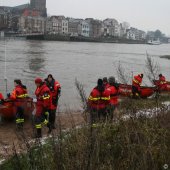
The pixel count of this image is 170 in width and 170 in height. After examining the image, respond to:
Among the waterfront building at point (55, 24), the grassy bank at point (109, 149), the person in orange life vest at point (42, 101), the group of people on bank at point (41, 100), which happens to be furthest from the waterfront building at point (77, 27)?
the grassy bank at point (109, 149)

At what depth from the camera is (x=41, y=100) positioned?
1011cm

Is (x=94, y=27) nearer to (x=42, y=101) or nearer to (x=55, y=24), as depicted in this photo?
(x=55, y=24)

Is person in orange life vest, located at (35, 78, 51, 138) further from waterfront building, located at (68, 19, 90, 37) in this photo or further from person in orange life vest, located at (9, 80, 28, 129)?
waterfront building, located at (68, 19, 90, 37)

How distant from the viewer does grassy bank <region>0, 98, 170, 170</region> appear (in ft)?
11.2

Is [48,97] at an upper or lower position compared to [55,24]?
lower

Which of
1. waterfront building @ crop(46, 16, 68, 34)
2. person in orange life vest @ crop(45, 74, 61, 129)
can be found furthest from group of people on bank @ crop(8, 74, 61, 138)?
waterfront building @ crop(46, 16, 68, 34)

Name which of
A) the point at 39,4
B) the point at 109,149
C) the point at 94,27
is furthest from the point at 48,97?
the point at 39,4

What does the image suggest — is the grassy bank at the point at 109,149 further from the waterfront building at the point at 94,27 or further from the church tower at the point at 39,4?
the church tower at the point at 39,4

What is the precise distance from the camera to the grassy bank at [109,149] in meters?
3.40

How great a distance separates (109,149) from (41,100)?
5.54 metres

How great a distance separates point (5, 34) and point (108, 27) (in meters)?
70.0

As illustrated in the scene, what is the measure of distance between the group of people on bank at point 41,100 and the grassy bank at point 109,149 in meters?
3.99

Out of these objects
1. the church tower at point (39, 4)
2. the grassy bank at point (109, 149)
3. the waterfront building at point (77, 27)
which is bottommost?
the grassy bank at point (109, 149)

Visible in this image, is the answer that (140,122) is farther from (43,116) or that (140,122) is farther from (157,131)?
(43,116)
